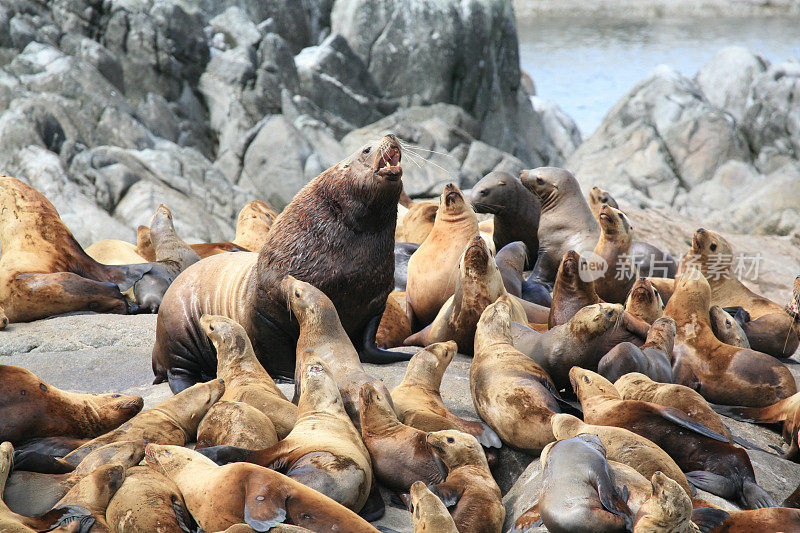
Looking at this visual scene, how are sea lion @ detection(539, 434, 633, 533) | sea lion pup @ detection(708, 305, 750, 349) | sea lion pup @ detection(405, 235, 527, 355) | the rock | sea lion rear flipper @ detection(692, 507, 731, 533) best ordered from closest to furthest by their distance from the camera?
sea lion @ detection(539, 434, 633, 533) → sea lion rear flipper @ detection(692, 507, 731, 533) → sea lion pup @ detection(405, 235, 527, 355) → sea lion pup @ detection(708, 305, 750, 349) → the rock

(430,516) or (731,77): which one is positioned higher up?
(430,516)

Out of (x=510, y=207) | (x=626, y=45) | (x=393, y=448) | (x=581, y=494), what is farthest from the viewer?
(x=626, y=45)

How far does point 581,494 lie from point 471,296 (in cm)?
283

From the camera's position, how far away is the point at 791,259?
35.4 ft

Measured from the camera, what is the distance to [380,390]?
3.67 m

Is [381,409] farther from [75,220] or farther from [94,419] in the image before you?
[75,220]

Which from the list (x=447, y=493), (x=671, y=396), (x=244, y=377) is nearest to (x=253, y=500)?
(x=447, y=493)

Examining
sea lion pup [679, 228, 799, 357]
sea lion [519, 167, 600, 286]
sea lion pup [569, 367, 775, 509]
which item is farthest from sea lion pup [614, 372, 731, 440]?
sea lion [519, 167, 600, 286]

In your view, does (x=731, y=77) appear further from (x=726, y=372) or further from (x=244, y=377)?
(x=244, y=377)

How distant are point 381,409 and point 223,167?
17658 millimetres

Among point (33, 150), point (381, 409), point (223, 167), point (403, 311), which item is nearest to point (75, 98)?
point (33, 150)

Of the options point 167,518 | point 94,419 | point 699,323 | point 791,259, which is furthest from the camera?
point 791,259

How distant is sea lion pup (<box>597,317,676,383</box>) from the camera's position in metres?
4.56

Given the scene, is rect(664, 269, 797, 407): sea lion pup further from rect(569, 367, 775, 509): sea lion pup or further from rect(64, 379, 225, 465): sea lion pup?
rect(64, 379, 225, 465): sea lion pup
